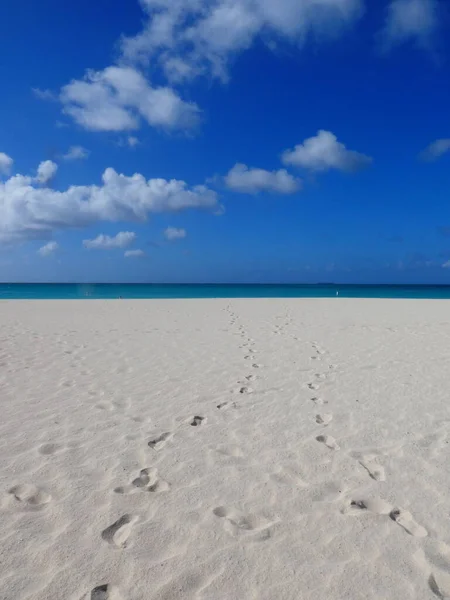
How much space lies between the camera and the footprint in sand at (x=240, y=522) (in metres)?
2.93

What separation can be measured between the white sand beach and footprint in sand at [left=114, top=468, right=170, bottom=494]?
0.02 m

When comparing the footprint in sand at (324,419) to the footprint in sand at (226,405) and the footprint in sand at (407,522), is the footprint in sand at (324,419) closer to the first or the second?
the footprint in sand at (226,405)

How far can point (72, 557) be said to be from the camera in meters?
2.64

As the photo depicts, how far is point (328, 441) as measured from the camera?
174 inches

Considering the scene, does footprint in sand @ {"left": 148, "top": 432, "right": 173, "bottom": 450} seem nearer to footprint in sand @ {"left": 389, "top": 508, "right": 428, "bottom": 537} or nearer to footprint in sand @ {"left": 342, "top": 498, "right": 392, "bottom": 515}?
footprint in sand @ {"left": 342, "top": 498, "right": 392, "bottom": 515}

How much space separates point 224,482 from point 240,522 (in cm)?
57

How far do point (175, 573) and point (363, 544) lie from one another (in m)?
1.38

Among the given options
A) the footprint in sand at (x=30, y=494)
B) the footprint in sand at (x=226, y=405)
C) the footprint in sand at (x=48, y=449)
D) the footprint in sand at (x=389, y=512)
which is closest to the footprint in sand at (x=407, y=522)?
the footprint in sand at (x=389, y=512)

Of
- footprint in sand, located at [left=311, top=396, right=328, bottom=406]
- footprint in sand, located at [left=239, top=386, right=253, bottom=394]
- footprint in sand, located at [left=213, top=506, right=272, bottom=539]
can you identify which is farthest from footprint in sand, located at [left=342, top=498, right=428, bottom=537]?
footprint in sand, located at [left=239, top=386, right=253, bottom=394]

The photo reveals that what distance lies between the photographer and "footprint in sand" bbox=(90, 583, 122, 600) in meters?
2.34

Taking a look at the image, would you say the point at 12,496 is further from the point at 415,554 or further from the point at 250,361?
the point at 250,361

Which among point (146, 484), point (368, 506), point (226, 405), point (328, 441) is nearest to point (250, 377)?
point (226, 405)

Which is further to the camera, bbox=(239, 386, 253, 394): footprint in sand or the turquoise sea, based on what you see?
the turquoise sea

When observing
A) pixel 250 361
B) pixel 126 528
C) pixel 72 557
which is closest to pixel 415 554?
pixel 126 528
